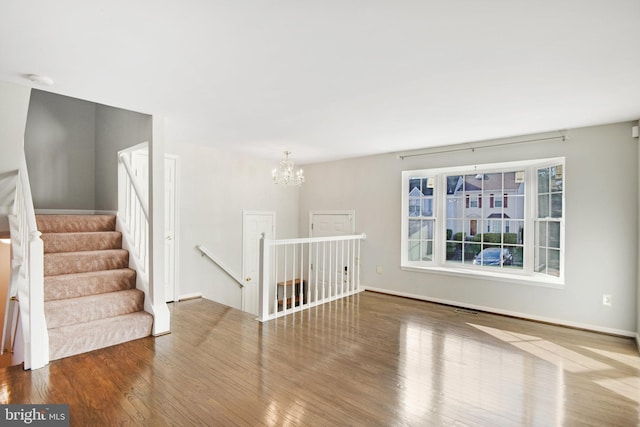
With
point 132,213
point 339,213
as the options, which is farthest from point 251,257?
point 132,213

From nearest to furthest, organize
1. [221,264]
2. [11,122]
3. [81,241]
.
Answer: [11,122]
[81,241]
[221,264]

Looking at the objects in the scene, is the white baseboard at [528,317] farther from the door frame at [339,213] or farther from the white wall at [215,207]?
the white wall at [215,207]

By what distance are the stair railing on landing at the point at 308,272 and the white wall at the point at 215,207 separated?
2.33 ft

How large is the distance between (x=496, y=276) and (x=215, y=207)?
13.5 feet

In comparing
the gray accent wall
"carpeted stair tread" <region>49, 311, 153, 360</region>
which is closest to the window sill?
"carpeted stair tread" <region>49, 311, 153, 360</region>

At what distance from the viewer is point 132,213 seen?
4.01 m

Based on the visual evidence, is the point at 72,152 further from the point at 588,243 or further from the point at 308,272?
the point at 588,243

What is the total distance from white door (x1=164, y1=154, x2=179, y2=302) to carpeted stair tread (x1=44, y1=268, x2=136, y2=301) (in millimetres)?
787

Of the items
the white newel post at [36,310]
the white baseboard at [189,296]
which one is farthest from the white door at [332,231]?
the white newel post at [36,310]

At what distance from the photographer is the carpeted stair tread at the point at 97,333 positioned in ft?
8.87

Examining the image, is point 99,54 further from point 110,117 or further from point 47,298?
point 110,117

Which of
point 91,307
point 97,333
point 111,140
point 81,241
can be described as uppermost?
point 111,140

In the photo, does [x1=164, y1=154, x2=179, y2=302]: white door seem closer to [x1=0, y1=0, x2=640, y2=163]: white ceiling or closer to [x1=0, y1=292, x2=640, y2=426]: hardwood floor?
[x1=0, y1=292, x2=640, y2=426]: hardwood floor

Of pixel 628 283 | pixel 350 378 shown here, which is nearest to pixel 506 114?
pixel 628 283
